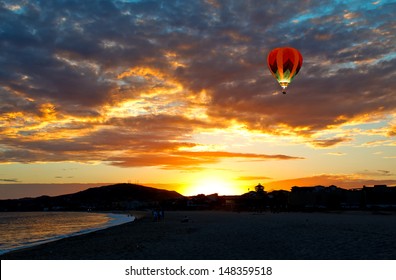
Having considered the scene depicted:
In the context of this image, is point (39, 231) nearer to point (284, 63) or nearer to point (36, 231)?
point (36, 231)

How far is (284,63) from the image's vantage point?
1511 inches

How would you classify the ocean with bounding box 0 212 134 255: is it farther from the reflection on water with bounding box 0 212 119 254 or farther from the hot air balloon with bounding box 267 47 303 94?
the hot air balloon with bounding box 267 47 303 94

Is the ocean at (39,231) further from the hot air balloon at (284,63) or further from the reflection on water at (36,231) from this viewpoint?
the hot air balloon at (284,63)

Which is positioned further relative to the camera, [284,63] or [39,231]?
[39,231]

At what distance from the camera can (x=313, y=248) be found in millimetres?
19969

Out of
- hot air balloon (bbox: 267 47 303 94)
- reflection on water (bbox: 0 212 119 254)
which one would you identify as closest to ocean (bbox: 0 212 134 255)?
reflection on water (bbox: 0 212 119 254)

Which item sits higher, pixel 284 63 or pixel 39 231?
pixel 284 63

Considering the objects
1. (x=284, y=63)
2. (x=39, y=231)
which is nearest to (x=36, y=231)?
(x=39, y=231)

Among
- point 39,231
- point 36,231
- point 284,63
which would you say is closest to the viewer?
point 284,63

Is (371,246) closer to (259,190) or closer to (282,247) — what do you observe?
(282,247)

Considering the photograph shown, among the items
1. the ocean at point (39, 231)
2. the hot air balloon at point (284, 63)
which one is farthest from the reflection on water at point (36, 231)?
the hot air balloon at point (284, 63)

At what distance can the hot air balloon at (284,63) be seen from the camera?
3806 centimetres

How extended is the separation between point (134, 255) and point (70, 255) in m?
3.80
